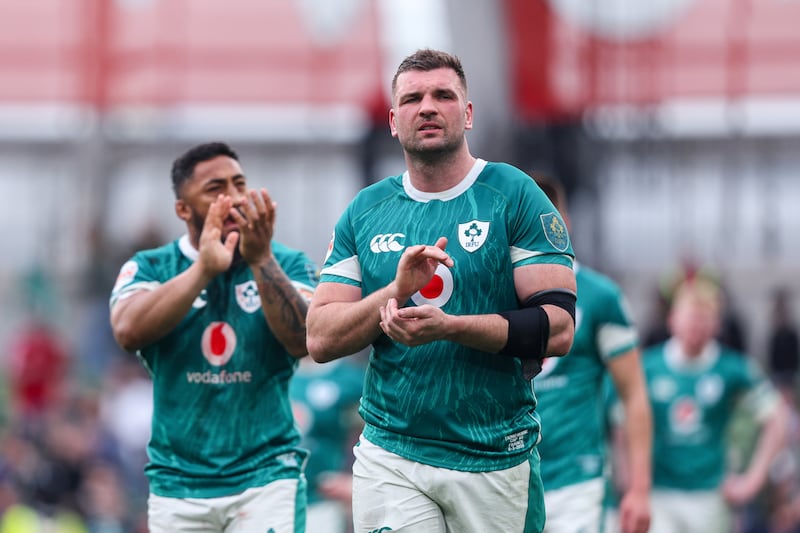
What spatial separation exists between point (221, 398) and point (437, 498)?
4.78 feet

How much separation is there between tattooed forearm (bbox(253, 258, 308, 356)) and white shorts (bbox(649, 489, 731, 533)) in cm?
449

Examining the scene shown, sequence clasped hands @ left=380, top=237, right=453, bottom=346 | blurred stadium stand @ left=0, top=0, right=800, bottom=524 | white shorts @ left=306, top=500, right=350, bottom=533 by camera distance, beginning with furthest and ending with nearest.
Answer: blurred stadium stand @ left=0, top=0, right=800, bottom=524, white shorts @ left=306, top=500, right=350, bottom=533, clasped hands @ left=380, top=237, right=453, bottom=346

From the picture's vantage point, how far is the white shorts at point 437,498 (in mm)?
4941

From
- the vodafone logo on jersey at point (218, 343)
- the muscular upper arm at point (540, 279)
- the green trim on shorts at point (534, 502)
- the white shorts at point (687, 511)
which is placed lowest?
the white shorts at point (687, 511)

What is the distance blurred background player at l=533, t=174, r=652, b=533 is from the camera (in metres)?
7.17

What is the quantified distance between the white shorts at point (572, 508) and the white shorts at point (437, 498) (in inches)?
83.9

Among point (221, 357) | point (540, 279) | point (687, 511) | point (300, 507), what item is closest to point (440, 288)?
point (540, 279)

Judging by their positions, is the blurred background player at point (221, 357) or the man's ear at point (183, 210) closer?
the blurred background player at point (221, 357)

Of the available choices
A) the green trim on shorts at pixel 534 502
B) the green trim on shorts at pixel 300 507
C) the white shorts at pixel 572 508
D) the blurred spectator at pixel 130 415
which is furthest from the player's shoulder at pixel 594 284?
the blurred spectator at pixel 130 415

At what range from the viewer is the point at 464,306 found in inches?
193

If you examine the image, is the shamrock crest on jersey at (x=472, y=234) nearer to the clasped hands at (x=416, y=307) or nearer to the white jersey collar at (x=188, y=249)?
the clasped hands at (x=416, y=307)

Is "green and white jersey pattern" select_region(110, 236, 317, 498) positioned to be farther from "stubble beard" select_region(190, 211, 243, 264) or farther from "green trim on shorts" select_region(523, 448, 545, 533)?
"green trim on shorts" select_region(523, 448, 545, 533)

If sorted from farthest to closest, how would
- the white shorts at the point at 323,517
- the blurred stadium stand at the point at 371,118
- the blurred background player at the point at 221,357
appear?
1. the blurred stadium stand at the point at 371,118
2. the white shorts at the point at 323,517
3. the blurred background player at the point at 221,357

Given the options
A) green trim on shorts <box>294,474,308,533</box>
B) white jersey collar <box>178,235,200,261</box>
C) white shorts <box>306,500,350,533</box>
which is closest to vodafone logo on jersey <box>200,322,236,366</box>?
white jersey collar <box>178,235,200,261</box>
